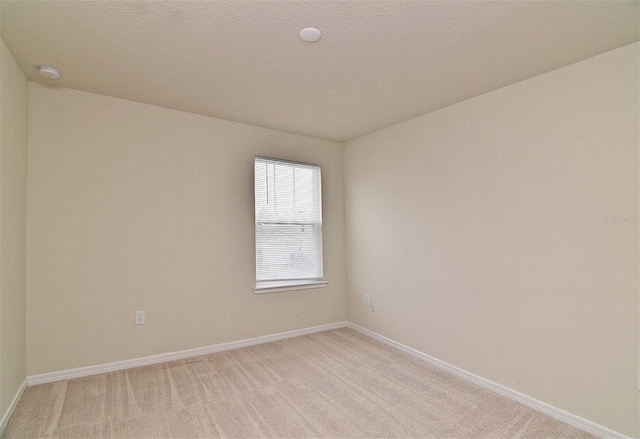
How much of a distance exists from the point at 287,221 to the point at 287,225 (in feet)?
0.15

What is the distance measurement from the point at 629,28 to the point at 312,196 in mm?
2942

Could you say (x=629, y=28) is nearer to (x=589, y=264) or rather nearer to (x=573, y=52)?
(x=573, y=52)

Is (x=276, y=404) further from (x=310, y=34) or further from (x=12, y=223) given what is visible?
(x=310, y=34)

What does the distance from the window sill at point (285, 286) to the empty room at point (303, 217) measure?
1.4 inches

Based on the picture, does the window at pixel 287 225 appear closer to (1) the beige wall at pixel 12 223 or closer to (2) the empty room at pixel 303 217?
(2) the empty room at pixel 303 217

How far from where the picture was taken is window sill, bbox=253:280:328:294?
359 centimetres

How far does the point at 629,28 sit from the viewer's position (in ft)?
5.98

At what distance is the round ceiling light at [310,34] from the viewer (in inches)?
72.9

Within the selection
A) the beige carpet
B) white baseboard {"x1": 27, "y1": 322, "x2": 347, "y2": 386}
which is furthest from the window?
the beige carpet

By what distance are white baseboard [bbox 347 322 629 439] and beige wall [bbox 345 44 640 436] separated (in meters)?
0.04

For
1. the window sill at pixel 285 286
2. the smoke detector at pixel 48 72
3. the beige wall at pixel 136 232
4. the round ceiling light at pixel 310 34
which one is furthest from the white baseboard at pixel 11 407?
the round ceiling light at pixel 310 34

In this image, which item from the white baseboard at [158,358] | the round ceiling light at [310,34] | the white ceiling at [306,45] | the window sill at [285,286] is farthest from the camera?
the window sill at [285,286]

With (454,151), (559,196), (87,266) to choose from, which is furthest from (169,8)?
(559,196)

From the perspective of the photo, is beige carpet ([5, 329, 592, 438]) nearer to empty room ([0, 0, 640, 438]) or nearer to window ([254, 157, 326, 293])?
empty room ([0, 0, 640, 438])
